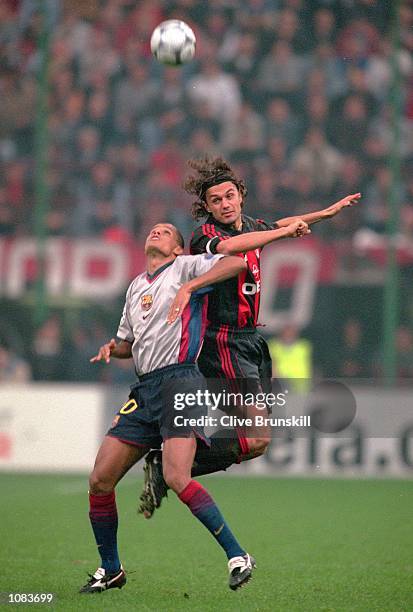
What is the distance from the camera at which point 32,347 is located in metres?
13.2

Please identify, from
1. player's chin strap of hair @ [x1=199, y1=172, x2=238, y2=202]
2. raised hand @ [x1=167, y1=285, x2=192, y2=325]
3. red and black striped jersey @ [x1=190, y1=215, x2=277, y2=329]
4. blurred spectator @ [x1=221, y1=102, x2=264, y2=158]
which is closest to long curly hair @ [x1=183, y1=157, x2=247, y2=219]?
player's chin strap of hair @ [x1=199, y1=172, x2=238, y2=202]

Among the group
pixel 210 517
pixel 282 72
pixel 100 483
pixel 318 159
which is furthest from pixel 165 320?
pixel 282 72

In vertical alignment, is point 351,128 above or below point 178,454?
above

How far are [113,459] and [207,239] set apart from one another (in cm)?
129

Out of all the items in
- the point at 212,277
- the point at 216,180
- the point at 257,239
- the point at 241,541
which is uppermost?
the point at 216,180

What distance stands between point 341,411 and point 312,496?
166 centimetres

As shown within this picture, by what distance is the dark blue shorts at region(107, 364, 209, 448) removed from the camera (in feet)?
17.5

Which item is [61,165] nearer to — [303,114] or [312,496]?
[303,114]

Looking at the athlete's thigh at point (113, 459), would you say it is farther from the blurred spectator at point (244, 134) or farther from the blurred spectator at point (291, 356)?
the blurred spectator at point (244, 134)

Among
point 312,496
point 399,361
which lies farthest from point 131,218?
point 312,496

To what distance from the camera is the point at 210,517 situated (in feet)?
17.1

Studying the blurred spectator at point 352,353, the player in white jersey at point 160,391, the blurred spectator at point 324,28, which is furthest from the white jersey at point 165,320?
the blurred spectator at point 324,28

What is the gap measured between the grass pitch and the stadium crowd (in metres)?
4.14

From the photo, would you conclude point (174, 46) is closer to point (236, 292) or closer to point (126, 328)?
point (236, 292)
